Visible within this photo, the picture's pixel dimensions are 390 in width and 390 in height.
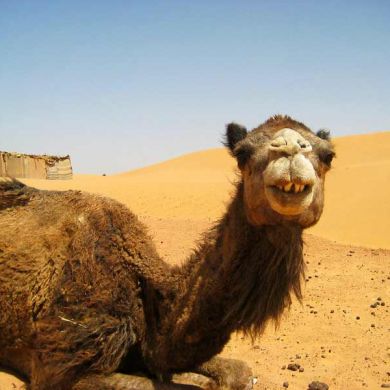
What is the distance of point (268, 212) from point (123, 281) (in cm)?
134

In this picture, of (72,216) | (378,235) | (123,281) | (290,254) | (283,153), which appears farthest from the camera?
(378,235)

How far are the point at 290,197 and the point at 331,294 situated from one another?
6.08m

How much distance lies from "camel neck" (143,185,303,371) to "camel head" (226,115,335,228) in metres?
0.15

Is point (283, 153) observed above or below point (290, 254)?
above

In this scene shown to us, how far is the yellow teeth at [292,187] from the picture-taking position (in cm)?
328

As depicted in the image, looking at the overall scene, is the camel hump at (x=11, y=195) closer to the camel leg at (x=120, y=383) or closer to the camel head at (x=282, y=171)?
the camel leg at (x=120, y=383)

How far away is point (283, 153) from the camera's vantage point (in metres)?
3.36

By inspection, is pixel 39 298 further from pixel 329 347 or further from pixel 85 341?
pixel 329 347

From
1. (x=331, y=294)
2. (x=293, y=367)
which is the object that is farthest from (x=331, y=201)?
(x=293, y=367)

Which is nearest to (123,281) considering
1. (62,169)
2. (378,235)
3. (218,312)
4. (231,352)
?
(218,312)

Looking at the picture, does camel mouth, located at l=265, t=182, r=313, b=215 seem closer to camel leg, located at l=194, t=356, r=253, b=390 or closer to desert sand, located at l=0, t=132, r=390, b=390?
desert sand, located at l=0, t=132, r=390, b=390

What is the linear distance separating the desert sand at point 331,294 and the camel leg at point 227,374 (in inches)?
25.7

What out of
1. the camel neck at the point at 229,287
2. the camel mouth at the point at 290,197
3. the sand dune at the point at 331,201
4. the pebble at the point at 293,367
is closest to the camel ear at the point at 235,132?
the camel neck at the point at 229,287

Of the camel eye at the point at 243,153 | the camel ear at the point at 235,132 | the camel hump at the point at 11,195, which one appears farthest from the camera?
the camel hump at the point at 11,195
